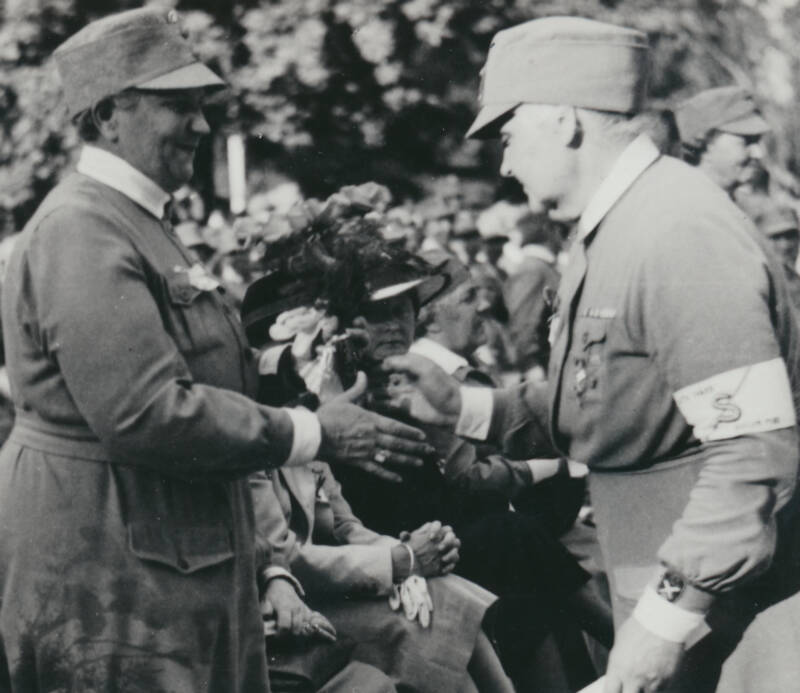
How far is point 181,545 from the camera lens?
3.19m

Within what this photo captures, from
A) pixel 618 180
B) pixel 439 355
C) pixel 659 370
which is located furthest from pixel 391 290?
pixel 659 370

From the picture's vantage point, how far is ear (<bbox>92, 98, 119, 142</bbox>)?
11.1 feet

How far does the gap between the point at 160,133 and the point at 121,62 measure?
0.20m

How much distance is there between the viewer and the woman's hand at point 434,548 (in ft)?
14.6

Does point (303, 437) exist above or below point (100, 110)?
below

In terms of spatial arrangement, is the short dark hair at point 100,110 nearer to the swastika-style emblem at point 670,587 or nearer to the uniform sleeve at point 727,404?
the uniform sleeve at point 727,404

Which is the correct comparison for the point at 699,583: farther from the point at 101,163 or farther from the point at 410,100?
the point at 410,100

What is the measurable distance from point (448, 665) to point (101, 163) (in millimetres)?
1932

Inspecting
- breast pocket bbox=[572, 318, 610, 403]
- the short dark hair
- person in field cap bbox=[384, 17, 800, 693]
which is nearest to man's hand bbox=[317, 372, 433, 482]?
person in field cap bbox=[384, 17, 800, 693]

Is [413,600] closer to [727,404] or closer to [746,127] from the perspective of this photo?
[727,404]

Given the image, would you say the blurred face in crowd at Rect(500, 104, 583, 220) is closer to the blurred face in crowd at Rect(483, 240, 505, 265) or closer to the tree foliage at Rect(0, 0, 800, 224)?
the tree foliage at Rect(0, 0, 800, 224)

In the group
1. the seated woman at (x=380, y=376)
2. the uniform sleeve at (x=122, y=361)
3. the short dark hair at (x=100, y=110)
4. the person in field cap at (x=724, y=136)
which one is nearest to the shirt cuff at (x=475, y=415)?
the seated woman at (x=380, y=376)

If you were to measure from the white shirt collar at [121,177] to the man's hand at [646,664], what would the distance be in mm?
1581

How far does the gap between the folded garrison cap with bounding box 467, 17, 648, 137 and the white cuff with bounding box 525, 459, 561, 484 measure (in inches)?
93.7
